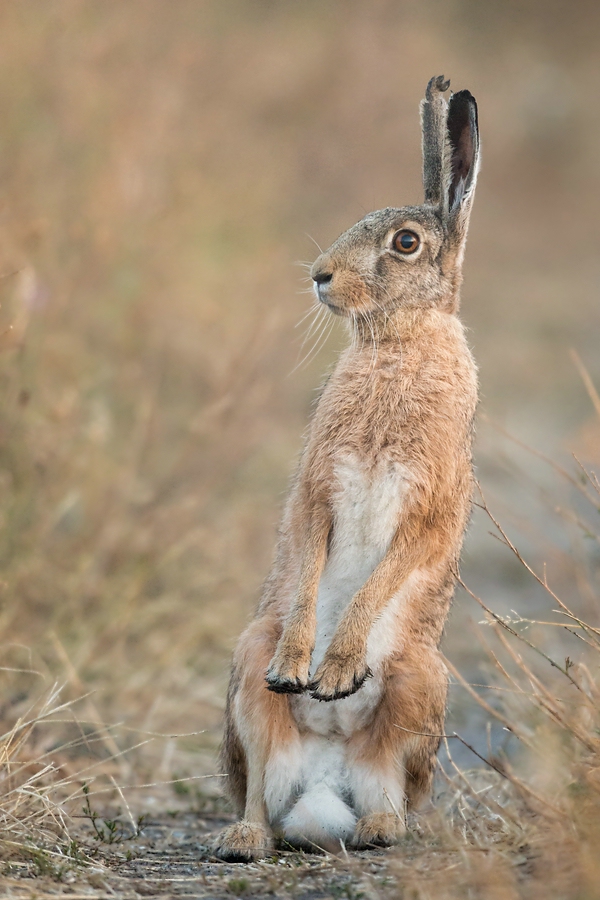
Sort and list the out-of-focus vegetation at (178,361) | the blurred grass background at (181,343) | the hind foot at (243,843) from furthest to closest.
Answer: the blurred grass background at (181,343) < the out-of-focus vegetation at (178,361) < the hind foot at (243,843)

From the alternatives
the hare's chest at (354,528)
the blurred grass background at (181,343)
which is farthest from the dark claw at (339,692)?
the blurred grass background at (181,343)

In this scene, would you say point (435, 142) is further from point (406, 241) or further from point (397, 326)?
point (397, 326)

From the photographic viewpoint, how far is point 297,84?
1236 cm

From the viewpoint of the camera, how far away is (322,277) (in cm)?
364

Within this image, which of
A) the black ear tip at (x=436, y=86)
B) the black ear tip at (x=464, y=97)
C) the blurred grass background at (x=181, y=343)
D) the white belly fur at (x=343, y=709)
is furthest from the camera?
the blurred grass background at (x=181, y=343)

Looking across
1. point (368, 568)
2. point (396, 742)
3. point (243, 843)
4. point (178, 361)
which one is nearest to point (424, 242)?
point (368, 568)

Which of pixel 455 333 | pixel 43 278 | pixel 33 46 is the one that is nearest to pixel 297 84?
pixel 33 46

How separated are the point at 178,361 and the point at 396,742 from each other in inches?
182

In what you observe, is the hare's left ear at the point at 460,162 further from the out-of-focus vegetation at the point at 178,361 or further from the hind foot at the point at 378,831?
the hind foot at the point at 378,831

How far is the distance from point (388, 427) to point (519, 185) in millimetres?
12835

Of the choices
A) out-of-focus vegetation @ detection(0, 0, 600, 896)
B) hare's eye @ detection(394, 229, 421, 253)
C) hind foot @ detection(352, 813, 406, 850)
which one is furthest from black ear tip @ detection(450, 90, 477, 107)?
hind foot @ detection(352, 813, 406, 850)

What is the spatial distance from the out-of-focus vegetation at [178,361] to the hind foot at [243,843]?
57 centimetres

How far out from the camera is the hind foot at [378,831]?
10.7ft

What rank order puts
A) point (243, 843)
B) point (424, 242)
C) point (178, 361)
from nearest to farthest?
point (243, 843), point (424, 242), point (178, 361)
